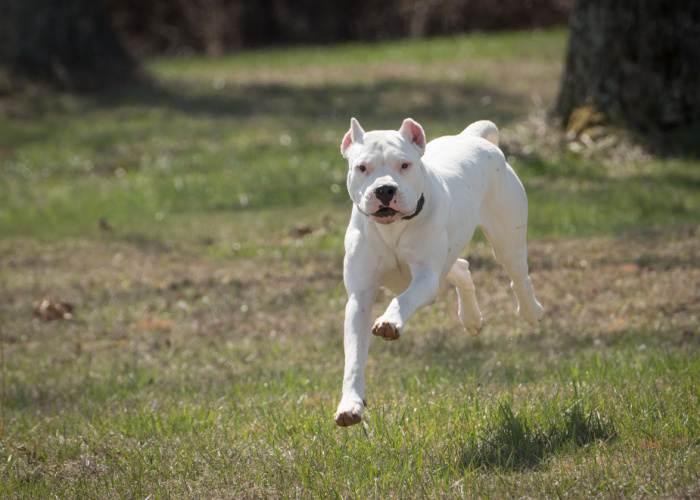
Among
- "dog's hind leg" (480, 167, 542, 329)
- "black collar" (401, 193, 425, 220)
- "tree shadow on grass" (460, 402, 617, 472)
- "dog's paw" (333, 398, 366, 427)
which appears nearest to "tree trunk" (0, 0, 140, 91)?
"dog's hind leg" (480, 167, 542, 329)

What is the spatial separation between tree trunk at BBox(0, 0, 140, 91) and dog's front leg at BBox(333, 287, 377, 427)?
15.0 metres

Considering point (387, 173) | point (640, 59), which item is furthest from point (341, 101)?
point (387, 173)

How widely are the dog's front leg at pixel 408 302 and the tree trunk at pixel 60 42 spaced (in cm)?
1511

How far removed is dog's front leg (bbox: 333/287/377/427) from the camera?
4.08 m

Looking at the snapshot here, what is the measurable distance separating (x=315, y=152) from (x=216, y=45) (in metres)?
14.7

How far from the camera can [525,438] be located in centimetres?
457

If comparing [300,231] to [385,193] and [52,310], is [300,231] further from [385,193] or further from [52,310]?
[385,193]

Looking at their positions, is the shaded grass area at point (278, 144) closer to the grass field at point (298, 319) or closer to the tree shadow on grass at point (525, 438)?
the grass field at point (298, 319)

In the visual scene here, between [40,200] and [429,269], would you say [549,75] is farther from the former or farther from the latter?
[429,269]

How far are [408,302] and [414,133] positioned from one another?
0.86 meters

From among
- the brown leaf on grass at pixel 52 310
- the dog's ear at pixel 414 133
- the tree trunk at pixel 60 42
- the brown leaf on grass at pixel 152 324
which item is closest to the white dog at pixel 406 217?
the dog's ear at pixel 414 133

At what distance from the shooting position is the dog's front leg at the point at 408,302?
13.2ft

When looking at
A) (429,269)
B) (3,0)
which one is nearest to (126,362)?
(429,269)

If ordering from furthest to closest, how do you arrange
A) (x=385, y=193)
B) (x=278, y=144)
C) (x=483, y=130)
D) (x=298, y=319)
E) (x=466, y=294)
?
(x=278, y=144), (x=298, y=319), (x=483, y=130), (x=466, y=294), (x=385, y=193)
